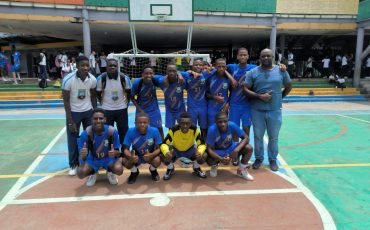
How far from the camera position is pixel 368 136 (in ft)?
22.5

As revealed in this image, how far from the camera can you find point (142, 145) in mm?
4266

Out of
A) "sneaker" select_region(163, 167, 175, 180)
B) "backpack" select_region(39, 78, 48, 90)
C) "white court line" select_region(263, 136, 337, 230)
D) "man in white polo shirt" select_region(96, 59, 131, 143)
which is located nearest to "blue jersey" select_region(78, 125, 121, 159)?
"man in white polo shirt" select_region(96, 59, 131, 143)

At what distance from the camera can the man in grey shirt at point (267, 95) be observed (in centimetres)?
443

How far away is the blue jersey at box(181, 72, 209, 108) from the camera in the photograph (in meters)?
4.83

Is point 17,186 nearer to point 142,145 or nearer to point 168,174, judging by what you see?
point 142,145

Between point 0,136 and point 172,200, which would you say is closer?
point 172,200

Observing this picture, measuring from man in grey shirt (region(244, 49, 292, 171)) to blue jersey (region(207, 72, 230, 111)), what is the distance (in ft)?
1.30

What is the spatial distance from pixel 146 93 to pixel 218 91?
1190 mm

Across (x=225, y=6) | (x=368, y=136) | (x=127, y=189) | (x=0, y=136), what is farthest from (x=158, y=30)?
(x=127, y=189)

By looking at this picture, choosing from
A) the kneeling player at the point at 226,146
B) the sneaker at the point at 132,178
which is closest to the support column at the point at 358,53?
the kneeling player at the point at 226,146

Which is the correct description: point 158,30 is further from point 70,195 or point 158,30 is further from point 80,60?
point 70,195

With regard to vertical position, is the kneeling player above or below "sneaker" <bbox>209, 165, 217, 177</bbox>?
above

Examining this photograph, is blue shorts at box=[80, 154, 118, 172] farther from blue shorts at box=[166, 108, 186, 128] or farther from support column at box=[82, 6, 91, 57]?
support column at box=[82, 6, 91, 57]

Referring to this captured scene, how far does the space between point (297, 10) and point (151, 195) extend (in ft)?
48.3
